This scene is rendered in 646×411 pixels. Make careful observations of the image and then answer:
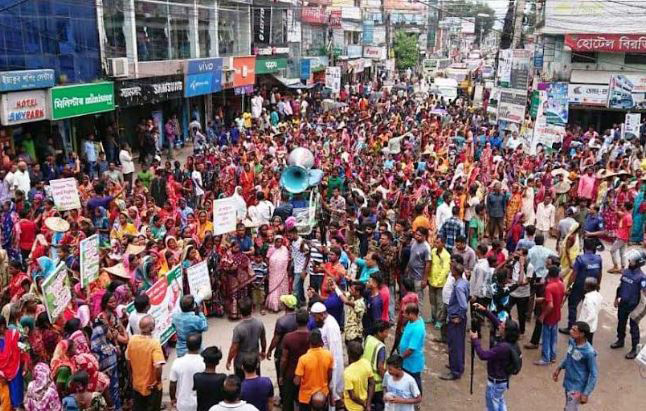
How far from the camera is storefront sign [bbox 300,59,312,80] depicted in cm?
3578

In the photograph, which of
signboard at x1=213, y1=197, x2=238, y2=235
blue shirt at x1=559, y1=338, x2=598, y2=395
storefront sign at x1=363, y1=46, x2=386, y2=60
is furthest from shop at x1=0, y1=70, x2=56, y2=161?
storefront sign at x1=363, y1=46, x2=386, y2=60

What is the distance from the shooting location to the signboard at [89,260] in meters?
7.73

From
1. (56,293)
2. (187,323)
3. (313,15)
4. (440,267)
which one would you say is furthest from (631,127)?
(313,15)

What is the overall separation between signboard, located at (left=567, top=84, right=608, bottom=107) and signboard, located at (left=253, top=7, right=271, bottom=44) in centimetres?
1478

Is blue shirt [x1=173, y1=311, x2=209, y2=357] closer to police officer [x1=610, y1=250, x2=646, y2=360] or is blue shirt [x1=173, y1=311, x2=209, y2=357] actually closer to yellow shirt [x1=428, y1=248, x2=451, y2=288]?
yellow shirt [x1=428, y1=248, x2=451, y2=288]

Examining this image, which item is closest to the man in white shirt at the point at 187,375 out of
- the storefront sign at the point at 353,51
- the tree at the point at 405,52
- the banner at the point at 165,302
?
the banner at the point at 165,302

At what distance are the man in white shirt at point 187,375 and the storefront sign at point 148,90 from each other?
47.3ft

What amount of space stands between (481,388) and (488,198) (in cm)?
545

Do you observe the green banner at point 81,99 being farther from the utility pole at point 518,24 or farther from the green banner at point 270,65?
the utility pole at point 518,24

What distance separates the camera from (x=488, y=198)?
41.5ft

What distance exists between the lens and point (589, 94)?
27516 mm

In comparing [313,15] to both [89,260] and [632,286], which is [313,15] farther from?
[89,260]

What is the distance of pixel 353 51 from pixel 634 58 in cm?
2690

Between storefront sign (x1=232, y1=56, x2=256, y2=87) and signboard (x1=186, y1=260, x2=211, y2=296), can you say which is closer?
signboard (x1=186, y1=260, x2=211, y2=296)
